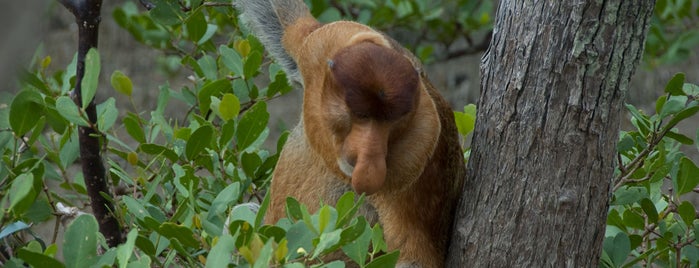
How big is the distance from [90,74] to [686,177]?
161cm

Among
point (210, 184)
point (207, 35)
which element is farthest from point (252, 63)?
point (210, 184)

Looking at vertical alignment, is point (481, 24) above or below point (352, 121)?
below

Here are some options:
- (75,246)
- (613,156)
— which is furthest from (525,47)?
(75,246)

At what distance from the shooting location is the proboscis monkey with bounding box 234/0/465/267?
2.05m

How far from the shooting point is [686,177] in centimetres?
247

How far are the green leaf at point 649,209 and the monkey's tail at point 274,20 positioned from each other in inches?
45.3

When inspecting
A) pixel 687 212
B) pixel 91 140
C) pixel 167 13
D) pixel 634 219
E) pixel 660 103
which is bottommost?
pixel 634 219

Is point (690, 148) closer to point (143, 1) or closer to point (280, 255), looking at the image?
point (143, 1)

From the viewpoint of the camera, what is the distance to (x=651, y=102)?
6.67 meters

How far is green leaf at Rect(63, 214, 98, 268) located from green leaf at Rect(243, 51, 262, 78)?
1390mm

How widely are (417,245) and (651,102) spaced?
468 cm

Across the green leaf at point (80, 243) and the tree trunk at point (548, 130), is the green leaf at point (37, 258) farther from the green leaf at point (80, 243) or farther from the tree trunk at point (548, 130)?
the tree trunk at point (548, 130)

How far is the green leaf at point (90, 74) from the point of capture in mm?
2264

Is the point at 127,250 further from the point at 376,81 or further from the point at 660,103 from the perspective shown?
the point at 660,103
